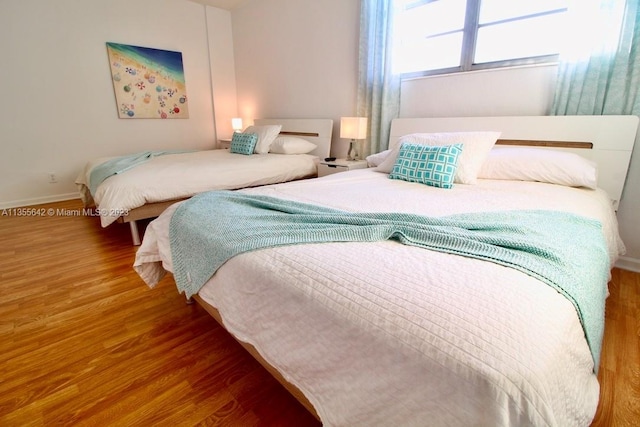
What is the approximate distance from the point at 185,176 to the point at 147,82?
241 cm

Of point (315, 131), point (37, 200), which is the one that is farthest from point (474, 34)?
point (37, 200)

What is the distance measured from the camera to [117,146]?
4109 mm

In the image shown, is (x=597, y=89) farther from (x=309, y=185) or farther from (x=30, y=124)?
(x=30, y=124)

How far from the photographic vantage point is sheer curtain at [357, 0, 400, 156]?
2.77 m

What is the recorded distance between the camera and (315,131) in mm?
3637

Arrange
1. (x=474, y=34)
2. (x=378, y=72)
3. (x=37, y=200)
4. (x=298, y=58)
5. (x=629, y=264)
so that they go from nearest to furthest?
1. (x=629, y=264)
2. (x=474, y=34)
3. (x=378, y=72)
4. (x=37, y=200)
5. (x=298, y=58)

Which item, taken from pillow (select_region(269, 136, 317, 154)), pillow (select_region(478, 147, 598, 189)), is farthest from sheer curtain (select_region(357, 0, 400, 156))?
pillow (select_region(478, 147, 598, 189))

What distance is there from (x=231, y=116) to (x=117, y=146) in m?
1.72

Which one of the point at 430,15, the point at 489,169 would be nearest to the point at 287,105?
the point at 430,15

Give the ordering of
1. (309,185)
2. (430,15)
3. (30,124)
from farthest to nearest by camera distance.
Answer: (30,124), (430,15), (309,185)

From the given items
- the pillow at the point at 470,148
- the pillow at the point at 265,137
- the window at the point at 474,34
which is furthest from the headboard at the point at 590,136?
the pillow at the point at 265,137

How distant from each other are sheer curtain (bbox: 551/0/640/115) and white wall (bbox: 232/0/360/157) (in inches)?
70.7

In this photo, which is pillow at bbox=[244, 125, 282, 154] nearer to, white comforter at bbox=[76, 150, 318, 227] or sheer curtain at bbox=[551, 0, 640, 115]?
white comforter at bbox=[76, 150, 318, 227]

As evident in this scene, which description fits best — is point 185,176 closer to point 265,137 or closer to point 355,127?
point 265,137
